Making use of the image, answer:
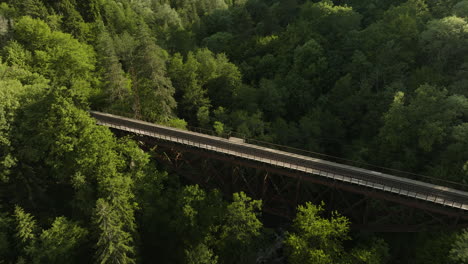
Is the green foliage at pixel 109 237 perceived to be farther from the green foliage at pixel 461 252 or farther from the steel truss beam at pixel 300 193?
the green foliage at pixel 461 252

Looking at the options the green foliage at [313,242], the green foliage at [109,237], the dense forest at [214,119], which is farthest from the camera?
the dense forest at [214,119]

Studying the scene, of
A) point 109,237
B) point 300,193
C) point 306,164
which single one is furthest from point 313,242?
point 109,237

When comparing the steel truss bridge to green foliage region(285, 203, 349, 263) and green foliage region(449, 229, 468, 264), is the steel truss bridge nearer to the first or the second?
green foliage region(449, 229, 468, 264)

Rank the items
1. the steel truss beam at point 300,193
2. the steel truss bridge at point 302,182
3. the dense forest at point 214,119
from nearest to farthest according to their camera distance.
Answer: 1. the dense forest at point 214,119
2. the steel truss bridge at point 302,182
3. the steel truss beam at point 300,193

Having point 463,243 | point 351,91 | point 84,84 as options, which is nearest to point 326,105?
point 351,91

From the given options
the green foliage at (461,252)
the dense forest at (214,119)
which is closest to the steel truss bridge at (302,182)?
the dense forest at (214,119)

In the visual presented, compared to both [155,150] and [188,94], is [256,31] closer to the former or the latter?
[188,94]

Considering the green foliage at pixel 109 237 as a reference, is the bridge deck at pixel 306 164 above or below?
above
